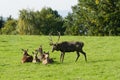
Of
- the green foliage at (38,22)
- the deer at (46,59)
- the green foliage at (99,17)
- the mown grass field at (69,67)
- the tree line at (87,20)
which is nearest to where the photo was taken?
the mown grass field at (69,67)

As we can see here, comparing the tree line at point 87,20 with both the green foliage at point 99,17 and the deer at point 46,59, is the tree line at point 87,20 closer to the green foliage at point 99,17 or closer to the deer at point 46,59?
the green foliage at point 99,17

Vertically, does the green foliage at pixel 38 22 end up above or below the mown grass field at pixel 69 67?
above

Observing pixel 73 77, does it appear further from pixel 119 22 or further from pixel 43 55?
pixel 119 22

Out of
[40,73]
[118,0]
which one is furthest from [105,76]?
[118,0]

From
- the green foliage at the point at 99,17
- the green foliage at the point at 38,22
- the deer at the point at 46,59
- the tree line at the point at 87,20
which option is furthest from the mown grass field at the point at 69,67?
the green foliage at the point at 38,22

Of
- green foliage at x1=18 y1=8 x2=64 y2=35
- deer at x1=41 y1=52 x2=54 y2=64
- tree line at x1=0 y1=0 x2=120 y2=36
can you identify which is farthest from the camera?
green foliage at x1=18 y1=8 x2=64 y2=35

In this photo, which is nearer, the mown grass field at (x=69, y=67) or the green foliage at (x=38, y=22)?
the mown grass field at (x=69, y=67)

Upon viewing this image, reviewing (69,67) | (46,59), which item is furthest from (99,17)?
(69,67)

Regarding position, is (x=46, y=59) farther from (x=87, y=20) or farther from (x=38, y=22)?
(x=38, y=22)

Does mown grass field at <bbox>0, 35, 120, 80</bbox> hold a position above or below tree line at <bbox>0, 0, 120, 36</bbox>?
below

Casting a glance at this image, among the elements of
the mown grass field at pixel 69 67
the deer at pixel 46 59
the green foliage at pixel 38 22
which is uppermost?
the green foliage at pixel 38 22

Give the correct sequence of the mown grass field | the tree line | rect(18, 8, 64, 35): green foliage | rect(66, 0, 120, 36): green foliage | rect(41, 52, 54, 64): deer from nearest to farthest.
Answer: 1. the mown grass field
2. rect(41, 52, 54, 64): deer
3. rect(66, 0, 120, 36): green foliage
4. the tree line
5. rect(18, 8, 64, 35): green foliage

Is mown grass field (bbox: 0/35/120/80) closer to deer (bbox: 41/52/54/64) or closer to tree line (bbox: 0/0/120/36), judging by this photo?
deer (bbox: 41/52/54/64)

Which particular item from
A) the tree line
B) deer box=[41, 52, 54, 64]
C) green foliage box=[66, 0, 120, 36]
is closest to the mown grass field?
deer box=[41, 52, 54, 64]
